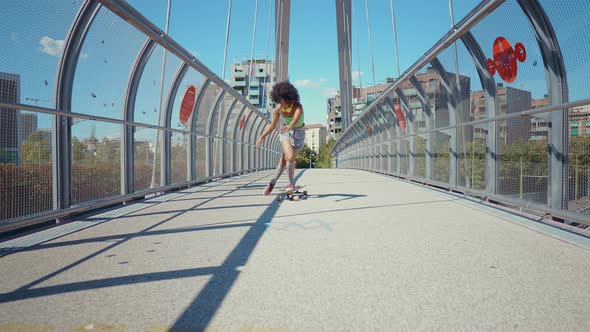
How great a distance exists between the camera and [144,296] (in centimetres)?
209

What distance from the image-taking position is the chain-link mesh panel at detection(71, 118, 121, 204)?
174 inches

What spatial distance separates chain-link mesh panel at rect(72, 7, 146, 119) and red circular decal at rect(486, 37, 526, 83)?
164 inches

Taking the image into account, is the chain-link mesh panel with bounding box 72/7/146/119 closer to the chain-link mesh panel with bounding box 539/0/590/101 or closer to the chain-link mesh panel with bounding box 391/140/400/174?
the chain-link mesh panel with bounding box 539/0/590/101

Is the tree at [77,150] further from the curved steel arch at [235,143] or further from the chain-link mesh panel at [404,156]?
the curved steel arch at [235,143]

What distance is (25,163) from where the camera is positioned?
11.8 ft

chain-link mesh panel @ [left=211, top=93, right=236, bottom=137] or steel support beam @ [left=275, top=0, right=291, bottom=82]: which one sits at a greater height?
steel support beam @ [left=275, top=0, right=291, bottom=82]

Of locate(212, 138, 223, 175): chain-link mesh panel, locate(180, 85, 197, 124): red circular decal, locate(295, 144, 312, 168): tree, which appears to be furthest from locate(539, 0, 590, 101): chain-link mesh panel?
locate(295, 144, 312, 168): tree

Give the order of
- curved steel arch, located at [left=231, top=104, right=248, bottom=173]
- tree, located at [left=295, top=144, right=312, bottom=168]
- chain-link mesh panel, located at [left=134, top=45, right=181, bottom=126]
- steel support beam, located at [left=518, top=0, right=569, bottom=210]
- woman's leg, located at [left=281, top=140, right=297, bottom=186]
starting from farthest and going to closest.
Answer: tree, located at [left=295, top=144, right=312, bottom=168], curved steel arch, located at [left=231, top=104, right=248, bottom=173], woman's leg, located at [left=281, top=140, right=297, bottom=186], chain-link mesh panel, located at [left=134, top=45, right=181, bottom=126], steel support beam, located at [left=518, top=0, right=569, bottom=210]

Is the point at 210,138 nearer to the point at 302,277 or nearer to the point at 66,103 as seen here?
the point at 66,103

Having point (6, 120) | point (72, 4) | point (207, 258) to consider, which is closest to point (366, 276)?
point (207, 258)

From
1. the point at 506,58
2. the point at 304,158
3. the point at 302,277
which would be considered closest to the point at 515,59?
the point at 506,58

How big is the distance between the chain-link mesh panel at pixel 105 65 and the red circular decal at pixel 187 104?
2.32 meters

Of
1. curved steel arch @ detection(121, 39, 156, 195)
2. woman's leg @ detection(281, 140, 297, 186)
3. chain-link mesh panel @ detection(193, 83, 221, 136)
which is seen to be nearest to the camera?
curved steel arch @ detection(121, 39, 156, 195)

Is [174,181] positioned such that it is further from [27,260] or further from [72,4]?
[27,260]
